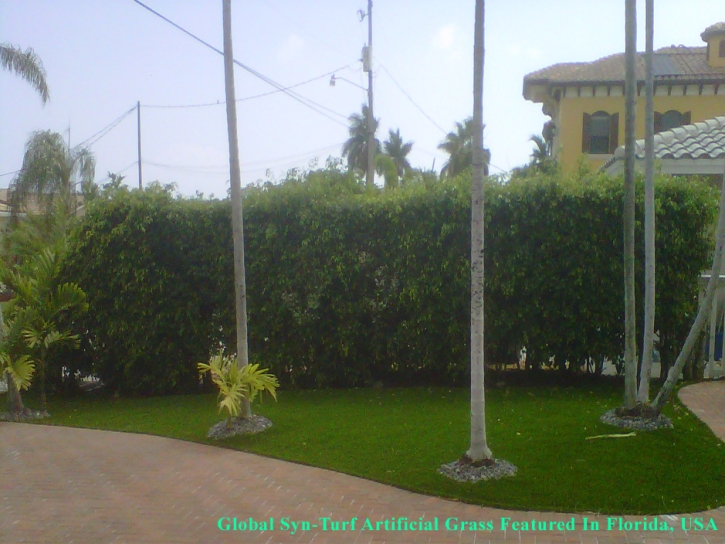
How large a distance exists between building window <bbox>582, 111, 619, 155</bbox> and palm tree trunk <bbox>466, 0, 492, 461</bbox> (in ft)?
56.5

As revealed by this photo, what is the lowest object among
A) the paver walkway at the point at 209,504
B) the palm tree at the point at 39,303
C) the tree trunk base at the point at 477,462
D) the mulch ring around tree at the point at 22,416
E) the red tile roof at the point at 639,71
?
the mulch ring around tree at the point at 22,416

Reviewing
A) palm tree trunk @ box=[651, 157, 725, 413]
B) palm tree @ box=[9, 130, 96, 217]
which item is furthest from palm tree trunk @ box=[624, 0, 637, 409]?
palm tree @ box=[9, 130, 96, 217]

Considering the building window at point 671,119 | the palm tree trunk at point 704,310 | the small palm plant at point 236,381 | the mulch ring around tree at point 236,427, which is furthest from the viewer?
the building window at point 671,119

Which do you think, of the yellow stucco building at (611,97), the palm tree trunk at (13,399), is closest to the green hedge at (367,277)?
the palm tree trunk at (13,399)

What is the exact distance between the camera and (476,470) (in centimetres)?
674

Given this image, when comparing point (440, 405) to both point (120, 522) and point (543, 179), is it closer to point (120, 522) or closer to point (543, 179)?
point (543, 179)

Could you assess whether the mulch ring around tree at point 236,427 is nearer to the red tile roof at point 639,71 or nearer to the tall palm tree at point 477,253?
the tall palm tree at point 477,253

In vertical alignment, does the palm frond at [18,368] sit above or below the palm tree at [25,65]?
below

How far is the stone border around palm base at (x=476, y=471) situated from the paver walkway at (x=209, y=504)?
49cm

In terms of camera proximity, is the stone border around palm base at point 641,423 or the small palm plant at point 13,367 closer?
the stone border around palm base at point 641,423

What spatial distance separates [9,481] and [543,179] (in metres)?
7.87

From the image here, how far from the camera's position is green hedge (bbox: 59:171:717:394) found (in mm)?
10539

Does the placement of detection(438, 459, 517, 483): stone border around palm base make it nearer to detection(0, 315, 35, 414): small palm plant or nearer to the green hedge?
the green hedge

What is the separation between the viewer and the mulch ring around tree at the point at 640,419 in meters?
8.04
